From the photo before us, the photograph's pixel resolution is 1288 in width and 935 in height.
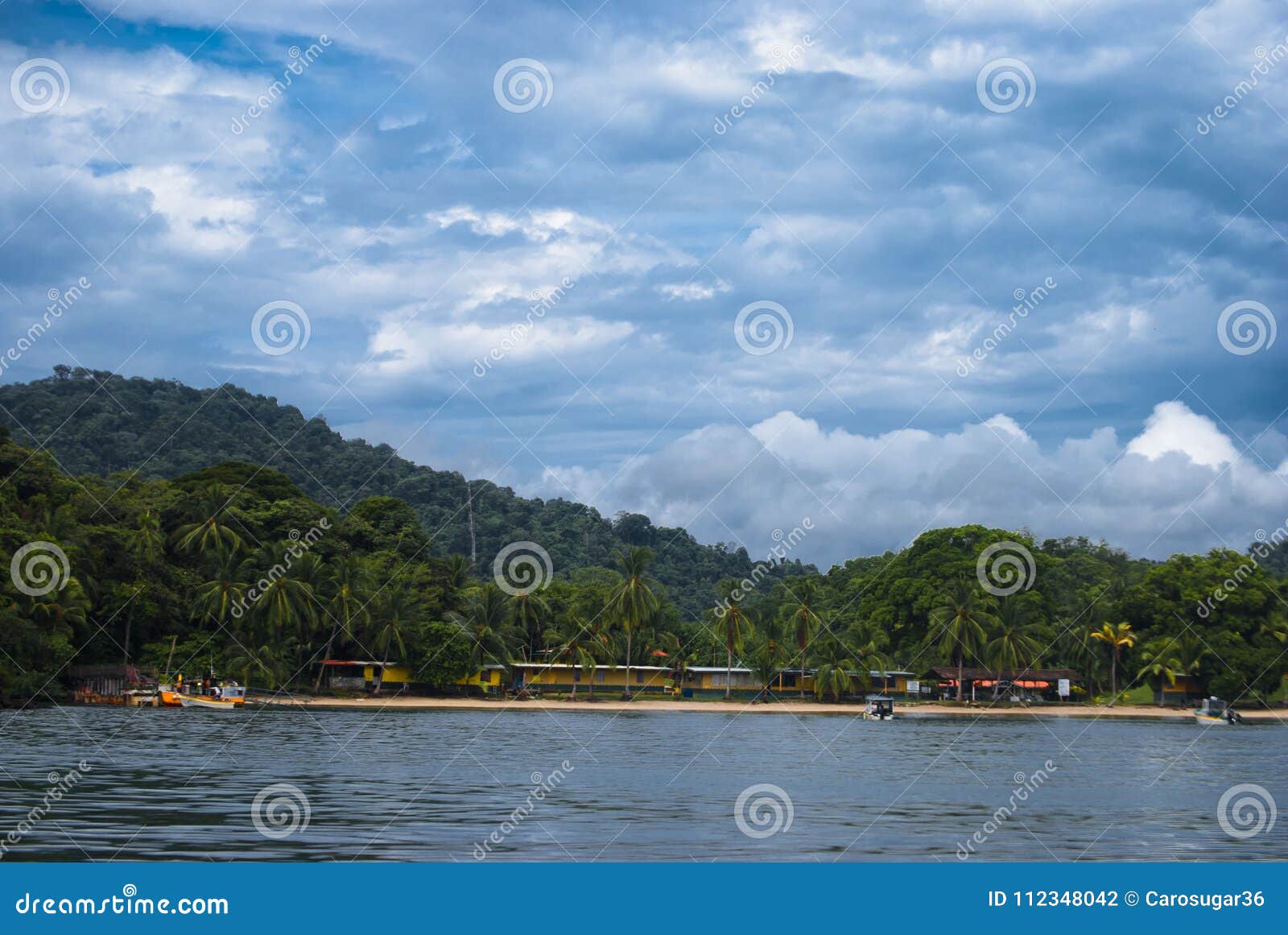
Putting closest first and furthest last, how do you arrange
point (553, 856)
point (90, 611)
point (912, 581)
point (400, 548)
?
point (553, 856) < point (90, 611) < point (400, 548) < point (912, 581)

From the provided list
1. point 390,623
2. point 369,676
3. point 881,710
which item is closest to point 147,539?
point 390,623

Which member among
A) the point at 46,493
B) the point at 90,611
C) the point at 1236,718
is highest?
the point at 46,493

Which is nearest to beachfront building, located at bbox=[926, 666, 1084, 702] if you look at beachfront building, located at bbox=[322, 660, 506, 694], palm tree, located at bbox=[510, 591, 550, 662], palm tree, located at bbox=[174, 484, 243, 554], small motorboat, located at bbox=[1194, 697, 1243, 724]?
small motorboat, located at bbox=[1194, 697, 1243, 724]

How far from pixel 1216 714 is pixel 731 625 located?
1221 inches

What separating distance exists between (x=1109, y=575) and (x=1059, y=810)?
8107 centimetres

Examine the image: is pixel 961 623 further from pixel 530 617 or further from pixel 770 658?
pixel 530 617

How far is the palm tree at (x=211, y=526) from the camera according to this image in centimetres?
7538

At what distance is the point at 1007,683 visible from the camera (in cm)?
8856

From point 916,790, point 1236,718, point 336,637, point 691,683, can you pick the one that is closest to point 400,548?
point 336,637

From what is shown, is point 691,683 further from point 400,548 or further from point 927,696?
point 400,548

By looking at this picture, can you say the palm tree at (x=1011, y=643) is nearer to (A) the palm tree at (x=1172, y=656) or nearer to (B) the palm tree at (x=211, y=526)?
(A) the palm tree at (x=1172, y=656)

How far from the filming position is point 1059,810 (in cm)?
2755

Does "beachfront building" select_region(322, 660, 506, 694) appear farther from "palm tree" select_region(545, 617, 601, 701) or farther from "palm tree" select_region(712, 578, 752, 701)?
"palm tree" select_region(712, 578, 752, 701)

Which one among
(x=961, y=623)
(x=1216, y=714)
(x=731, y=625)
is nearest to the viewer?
(x=1216, y=714)
